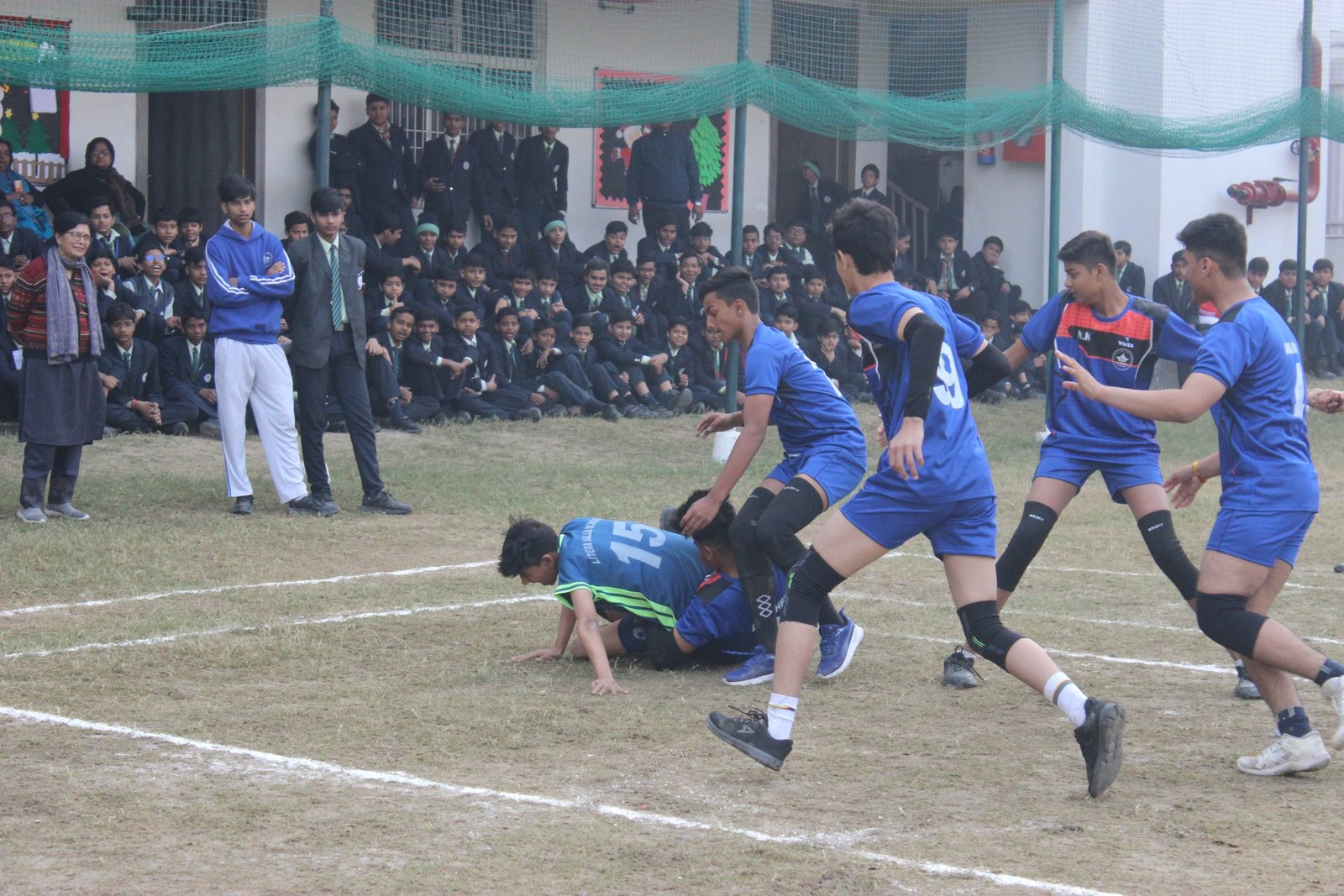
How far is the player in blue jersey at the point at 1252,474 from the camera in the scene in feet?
16.5

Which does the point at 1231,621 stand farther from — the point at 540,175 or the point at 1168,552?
the point at 540,175

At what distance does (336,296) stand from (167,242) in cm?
373

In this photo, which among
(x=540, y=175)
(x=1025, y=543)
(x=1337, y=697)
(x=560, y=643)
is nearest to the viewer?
(x=1337, y=697)

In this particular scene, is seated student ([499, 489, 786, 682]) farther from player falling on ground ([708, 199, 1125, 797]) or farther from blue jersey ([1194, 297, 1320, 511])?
blue jersey ([1194, 297, 1320, 511])

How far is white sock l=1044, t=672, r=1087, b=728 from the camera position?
4.82 meters

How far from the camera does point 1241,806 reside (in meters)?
4.75

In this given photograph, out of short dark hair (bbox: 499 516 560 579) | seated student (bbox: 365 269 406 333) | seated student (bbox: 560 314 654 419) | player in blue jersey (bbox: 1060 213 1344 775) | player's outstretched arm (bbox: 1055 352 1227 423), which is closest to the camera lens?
player's outstretched arm (bbox: 1055 352 1227 423)

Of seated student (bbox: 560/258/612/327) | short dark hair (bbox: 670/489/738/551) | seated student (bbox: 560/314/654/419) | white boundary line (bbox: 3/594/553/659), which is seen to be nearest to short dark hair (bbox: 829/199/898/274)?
short dark hair (bbox: 670/489/738/551)

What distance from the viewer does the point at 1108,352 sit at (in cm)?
668

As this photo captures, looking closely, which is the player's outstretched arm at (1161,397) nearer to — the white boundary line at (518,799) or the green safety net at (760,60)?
the white boundary line at (518,799)

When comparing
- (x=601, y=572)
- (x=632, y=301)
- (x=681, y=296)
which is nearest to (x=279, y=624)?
(x=601, y=572)

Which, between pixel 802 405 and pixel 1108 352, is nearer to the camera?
pixel 802 405

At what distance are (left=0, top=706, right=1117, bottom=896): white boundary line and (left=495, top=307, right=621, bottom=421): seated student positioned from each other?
387 inches

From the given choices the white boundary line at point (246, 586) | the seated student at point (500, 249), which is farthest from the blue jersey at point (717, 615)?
the seated student at point (500, 249)
